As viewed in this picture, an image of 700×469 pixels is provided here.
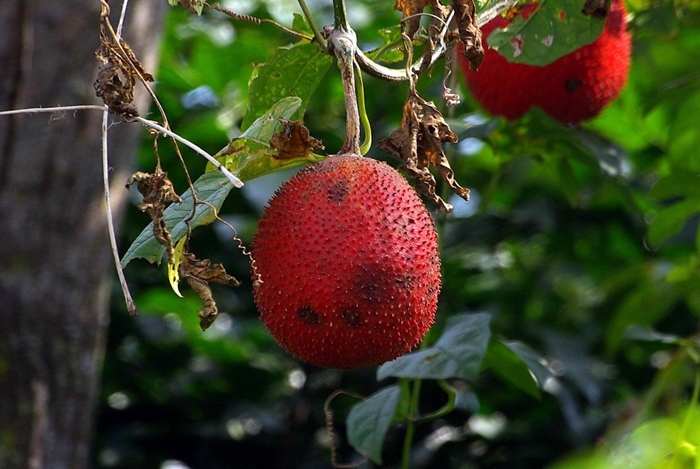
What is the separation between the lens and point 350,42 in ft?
2.73

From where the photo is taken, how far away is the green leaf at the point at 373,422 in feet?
4.10

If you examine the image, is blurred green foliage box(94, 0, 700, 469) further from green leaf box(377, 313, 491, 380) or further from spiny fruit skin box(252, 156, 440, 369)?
spiny fruit skin box(252, 156, 440, 369)

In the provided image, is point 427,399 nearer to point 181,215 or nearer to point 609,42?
point 609,42

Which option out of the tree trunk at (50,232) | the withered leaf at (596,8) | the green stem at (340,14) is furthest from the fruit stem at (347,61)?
the tree trunk at (50,232)

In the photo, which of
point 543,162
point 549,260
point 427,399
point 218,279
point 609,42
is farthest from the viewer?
point 549,260

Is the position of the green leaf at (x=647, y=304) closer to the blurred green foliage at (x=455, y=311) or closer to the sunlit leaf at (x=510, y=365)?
the blurred green foliage at (x=455, y=311)

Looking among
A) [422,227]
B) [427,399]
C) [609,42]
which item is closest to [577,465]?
[422,227]

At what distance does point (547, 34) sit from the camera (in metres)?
1.09

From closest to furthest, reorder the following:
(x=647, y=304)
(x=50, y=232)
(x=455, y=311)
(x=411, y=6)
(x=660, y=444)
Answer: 1. (x=660, y=444)
2. (x=411, y=6)
3. (x=50, y=232)
4. (x=647, y=304)
5. (x=455, y=311)

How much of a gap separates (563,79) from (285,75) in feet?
1.61

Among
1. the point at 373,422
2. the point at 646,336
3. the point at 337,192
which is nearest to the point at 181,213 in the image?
the point at 337,192

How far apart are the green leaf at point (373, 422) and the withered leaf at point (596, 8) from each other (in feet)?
2.11

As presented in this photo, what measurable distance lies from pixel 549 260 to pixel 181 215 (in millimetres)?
1557

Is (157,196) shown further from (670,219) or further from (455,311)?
(455,311)
